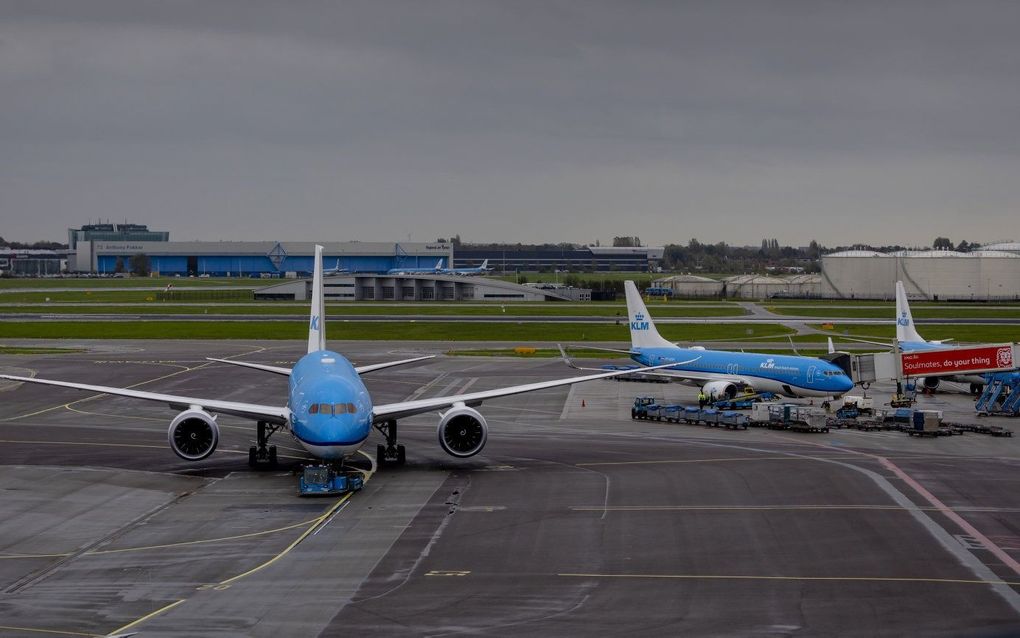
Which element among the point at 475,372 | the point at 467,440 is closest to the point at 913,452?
the point at 467,440

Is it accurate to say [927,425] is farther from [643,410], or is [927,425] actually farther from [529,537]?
[529,537]

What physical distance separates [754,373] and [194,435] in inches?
1534

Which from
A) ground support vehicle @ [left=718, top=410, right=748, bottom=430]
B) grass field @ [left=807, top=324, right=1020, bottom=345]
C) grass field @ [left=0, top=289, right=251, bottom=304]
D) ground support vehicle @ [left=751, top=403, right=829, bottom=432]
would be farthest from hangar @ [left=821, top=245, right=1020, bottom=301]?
ground support vehicle @ [left=718, top=410, right=748, bottom=430]

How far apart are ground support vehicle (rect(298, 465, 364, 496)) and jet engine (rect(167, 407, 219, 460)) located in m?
5.05

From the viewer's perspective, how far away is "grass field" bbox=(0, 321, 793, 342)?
119 metres

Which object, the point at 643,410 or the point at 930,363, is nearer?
the point at 643,410

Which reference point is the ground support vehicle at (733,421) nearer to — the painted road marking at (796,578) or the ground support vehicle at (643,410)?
the ground support vehicle at (643,410)

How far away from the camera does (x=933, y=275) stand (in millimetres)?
187250

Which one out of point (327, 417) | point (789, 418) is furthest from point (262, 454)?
point (789, 418)

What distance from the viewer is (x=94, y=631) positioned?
2580 cm

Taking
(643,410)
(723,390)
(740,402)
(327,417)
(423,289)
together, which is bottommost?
(740,402)

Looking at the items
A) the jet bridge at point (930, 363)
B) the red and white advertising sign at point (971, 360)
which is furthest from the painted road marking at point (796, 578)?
the red and white advertising sign at point (971, 360)

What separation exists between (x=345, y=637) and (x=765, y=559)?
1336 centimetres

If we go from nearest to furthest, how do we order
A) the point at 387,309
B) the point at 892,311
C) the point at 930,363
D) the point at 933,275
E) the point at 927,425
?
the point at 927,425
the point at 930,363
the point at 892,311
the point at 387,309
the point at 933,275
